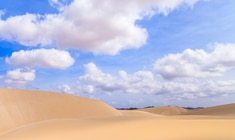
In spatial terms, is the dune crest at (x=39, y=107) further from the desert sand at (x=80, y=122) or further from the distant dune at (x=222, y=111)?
the distant dune at (x=222, y=111)

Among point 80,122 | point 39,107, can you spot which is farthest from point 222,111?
point 80,122

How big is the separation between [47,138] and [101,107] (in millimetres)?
20893

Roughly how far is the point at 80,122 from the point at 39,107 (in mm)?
9558

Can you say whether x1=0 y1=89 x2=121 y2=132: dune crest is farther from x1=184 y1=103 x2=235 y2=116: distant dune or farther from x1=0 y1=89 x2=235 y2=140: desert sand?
x1=184 y1=103 x2=235 y2=116: distant dune

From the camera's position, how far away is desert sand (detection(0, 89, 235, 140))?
9.77 meters

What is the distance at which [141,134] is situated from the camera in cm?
980

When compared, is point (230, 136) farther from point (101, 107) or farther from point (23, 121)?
point (101, 107)

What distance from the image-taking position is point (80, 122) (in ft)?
53.4

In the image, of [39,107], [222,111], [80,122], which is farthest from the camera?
[222,111]

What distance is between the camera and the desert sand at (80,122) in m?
9.77

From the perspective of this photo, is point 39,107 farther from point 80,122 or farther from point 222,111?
point 222,111

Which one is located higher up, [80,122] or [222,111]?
[222,111]

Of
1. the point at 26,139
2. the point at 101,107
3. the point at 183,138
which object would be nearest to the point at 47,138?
the point at 26,139

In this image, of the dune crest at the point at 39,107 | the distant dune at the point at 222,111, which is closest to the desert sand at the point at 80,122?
the dune crest at the point at 39,107
